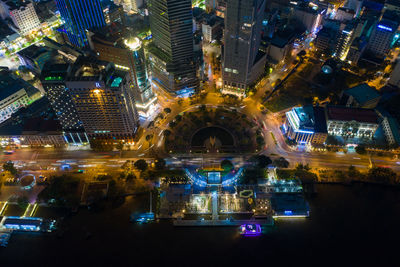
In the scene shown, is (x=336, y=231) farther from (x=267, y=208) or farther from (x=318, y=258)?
(x=267, y=208)

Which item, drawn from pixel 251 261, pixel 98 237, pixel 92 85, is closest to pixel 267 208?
pixel 251 261

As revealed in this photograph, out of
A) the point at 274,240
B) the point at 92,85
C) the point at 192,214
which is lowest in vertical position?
the point at 274,240

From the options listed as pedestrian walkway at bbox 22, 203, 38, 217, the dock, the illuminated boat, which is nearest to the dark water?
the dock

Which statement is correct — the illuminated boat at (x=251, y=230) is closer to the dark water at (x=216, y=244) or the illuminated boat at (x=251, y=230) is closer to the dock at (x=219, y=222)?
the dock at (x=219, y=222)

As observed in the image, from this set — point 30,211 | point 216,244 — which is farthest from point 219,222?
point 30,211

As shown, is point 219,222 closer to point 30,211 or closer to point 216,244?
point 216,244

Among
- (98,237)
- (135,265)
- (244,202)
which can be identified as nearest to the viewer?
(135,265)
